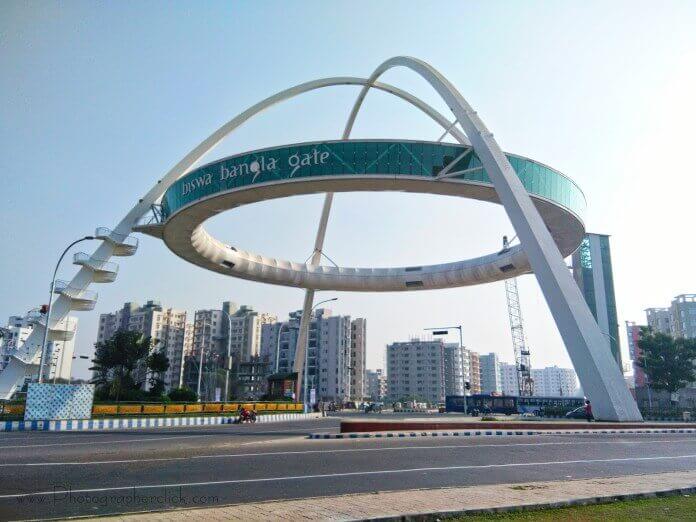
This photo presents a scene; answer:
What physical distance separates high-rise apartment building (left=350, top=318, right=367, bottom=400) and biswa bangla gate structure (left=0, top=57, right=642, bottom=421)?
75396 mm

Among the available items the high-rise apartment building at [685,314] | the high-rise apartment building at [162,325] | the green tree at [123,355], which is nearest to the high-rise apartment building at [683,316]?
the high-rise apartment building at [685,314]

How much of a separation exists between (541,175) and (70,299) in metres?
34.2

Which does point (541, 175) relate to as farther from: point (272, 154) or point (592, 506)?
point (592, 506)

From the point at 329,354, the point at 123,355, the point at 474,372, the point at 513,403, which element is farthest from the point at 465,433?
the point at 474,372

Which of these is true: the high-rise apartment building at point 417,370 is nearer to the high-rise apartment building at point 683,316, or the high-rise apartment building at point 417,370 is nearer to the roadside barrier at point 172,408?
the high-rise apartment building at point 683,316

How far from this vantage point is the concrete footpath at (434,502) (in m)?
7.45

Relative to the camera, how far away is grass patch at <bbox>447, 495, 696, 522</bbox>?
7633 mm

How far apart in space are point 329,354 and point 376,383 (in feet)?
248

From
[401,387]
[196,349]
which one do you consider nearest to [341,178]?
[196,349]

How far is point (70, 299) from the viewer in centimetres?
4078

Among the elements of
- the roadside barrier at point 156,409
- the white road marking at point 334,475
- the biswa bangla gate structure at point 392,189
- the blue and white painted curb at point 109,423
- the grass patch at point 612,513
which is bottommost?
the blue and white painted curb at point 109,423

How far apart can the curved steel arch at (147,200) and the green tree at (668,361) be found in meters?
31.0

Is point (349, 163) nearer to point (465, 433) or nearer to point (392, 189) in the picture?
point (392, 189)

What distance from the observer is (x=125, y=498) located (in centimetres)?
888
